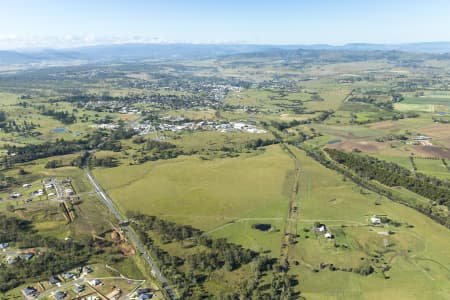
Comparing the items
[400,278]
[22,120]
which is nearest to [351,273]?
[400,278]

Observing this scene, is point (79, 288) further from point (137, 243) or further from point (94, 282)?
point (137, 243)

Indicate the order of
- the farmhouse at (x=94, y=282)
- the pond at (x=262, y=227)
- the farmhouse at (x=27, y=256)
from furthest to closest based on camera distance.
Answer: the pond at (x=262, y=227) → the farmhouse at (x=27, y=256) → the farmhouse at (x=94, y=282)

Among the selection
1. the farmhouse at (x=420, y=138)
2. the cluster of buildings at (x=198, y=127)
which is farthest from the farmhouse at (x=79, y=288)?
the farmhouse at (x=420, y=138)

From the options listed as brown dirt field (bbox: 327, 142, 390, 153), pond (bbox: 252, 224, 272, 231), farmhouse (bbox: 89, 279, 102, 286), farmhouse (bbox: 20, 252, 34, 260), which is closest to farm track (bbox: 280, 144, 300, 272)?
pond (bbox: 252, 224, 272, 231)

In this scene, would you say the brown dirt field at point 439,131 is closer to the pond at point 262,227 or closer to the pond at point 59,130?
the pond at point 262,227

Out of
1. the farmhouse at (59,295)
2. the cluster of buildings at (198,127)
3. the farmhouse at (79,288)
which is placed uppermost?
the cluster of buildings at (198,127)

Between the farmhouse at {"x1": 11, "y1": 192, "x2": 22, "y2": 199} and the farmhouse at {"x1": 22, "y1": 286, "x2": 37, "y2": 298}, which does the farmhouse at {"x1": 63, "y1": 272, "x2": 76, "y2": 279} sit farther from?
the farmhouse at {"x1": 11, "y1": 192, "x2": 22, "y2": 199}
